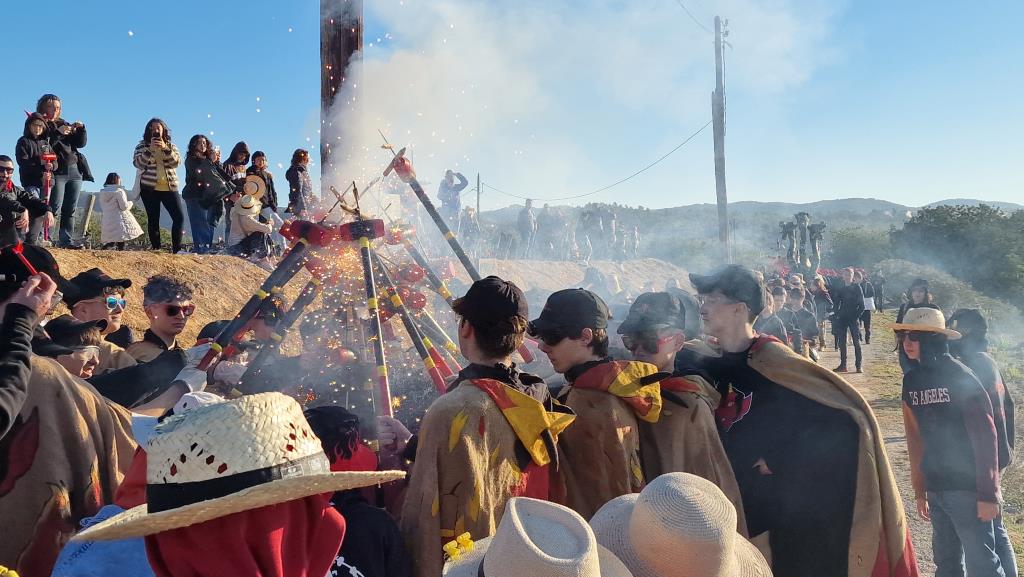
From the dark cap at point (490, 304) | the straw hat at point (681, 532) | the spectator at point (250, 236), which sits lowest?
the straw hat at point (681, 532)

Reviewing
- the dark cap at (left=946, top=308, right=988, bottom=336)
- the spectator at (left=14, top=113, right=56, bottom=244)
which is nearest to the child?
the spectator at (left=14, top=113, right=56, bottom=244)

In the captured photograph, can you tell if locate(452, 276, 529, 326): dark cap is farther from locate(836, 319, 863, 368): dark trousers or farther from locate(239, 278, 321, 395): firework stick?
locate(836, 319, 863, 368): dark trousers

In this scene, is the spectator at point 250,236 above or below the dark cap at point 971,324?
above

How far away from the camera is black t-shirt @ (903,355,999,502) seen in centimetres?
397

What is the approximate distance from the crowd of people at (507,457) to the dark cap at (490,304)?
1cm

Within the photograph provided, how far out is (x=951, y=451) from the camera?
4090mm

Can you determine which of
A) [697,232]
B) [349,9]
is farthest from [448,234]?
[697,232]

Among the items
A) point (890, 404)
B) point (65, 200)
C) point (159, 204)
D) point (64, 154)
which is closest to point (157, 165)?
point (159, 204)

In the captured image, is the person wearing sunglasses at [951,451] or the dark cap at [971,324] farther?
the dark cap at [971,324]

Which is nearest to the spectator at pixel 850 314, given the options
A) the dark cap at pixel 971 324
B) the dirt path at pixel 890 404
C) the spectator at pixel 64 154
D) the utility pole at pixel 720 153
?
the dirt path at pixel 890 404

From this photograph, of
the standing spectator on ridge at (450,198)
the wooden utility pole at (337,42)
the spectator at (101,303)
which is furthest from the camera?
the standing spectator on ridge at (450,198)

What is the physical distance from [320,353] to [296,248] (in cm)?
97

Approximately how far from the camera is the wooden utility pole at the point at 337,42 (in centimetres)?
557

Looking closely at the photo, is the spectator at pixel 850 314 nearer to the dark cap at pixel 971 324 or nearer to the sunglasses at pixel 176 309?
the dark cap at pixel 971 324
